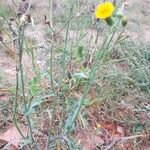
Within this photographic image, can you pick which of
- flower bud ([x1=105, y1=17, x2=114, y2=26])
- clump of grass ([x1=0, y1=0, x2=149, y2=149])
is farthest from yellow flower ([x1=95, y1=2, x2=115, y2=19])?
clump of grass ([x1=0, y1=0, x2=149, y2=149])

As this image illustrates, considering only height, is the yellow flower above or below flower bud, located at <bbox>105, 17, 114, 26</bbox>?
above

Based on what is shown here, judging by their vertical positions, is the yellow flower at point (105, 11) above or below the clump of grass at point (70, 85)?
above

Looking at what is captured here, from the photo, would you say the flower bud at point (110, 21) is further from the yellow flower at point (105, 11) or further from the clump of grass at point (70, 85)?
the clump of grass at point (70, 85)

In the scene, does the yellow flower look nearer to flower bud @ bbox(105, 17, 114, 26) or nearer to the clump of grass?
flower bud @ bbox(105, 17, 114, 26)

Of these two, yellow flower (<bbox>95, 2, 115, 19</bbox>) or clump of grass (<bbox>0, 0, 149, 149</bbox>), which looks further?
clump of grass (<bbox>0, 0, 149, 149</bbox>)

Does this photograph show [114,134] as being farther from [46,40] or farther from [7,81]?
[46,40]

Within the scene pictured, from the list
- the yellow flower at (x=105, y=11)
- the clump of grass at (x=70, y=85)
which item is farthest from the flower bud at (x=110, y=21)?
the clump of grass at (x=70, y=85)

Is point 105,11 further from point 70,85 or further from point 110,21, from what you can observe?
point 70,85

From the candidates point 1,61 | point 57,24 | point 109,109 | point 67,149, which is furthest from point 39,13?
point 67,149

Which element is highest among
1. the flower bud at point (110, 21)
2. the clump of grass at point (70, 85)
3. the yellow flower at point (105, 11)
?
the yellow flower at point (105, 11)

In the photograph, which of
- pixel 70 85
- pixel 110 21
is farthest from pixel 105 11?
pixel 70 85

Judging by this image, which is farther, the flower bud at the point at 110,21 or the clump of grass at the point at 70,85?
the clump of grass at the point at 70,85
